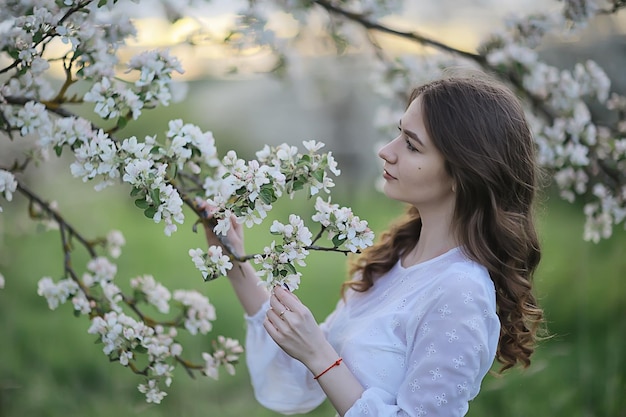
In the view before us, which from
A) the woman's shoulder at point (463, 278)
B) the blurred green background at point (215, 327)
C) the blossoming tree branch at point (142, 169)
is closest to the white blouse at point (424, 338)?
the woman's shoulder at point (463, 278)

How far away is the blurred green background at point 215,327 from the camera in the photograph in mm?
3174

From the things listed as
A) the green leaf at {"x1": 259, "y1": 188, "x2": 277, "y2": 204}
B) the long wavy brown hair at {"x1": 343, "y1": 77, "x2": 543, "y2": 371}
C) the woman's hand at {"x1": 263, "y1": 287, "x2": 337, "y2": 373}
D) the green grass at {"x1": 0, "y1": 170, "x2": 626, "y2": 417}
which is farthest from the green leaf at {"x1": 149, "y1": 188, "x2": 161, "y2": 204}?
the green grass at {"x1": 0, "y1": 170, "x2": 626, "y2": 417}

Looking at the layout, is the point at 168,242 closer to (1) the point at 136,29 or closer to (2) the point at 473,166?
(1) the point at 136,29

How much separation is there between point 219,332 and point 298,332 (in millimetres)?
→ 2682

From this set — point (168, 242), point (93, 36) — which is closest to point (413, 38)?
point (93, 36)

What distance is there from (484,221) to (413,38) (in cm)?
86

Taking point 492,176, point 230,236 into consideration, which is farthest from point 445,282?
point 230,236

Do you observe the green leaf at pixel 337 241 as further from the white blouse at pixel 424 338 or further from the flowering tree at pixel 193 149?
the white blouse at pixel 424 338

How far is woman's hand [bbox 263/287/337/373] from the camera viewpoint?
1.39 m

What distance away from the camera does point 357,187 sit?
6.15 m

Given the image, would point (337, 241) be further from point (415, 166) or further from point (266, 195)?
point (415, 166)

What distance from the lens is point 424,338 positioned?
135 cm

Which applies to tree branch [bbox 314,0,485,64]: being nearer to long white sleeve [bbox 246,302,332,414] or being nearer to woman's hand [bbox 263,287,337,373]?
long white sleeve [bbox 246,302,332,414]

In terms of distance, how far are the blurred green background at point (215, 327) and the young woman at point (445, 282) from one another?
316mm
